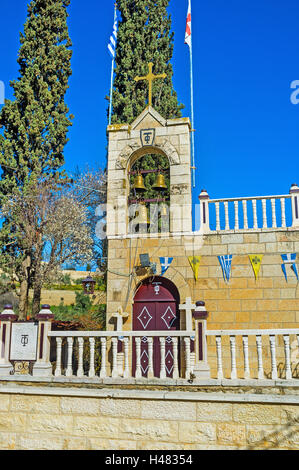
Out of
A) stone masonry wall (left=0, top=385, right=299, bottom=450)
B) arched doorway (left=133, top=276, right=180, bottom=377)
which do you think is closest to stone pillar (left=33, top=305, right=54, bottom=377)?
stone masonry wall (left=0, top=385, right=299, bottom=450)

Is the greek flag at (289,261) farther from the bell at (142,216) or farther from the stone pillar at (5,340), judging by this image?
the stone pillar at (5,340)

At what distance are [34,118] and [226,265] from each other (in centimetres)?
906

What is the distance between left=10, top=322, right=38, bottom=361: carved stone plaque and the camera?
7.77 meters

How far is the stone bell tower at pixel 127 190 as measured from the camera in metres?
10.4

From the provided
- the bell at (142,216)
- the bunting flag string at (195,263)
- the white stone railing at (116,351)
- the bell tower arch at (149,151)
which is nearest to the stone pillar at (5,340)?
the white stone railing at (116,351)

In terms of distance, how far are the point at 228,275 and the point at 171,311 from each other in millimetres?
1579

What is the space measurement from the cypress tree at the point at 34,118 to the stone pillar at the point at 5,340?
6264mm

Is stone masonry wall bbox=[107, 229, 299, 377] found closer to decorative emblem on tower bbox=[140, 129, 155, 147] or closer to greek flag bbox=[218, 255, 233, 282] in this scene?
greek flag bbox=[218, 255, 233, 282]

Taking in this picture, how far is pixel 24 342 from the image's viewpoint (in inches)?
309

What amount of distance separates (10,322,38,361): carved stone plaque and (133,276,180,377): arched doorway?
2.93m

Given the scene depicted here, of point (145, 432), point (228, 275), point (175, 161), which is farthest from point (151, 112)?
point (145, 432)

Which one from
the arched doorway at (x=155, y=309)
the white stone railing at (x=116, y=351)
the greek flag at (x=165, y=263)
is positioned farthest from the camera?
the greek flag at (x=165, y=263)

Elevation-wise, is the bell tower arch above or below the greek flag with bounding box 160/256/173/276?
above
